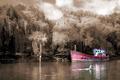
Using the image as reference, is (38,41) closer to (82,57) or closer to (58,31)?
(58,31)

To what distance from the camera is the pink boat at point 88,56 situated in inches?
3287

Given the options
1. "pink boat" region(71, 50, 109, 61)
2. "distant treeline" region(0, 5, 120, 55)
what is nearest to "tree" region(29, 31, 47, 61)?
"distant treeline" region(0, 5, 120, 55)

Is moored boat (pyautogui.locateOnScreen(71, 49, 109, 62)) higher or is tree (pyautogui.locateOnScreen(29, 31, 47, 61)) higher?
tree (pyautogui.locateOnScreen(29, 31, 47, 61))

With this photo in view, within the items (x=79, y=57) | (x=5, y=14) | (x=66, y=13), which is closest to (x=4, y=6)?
(x=5, y=14)

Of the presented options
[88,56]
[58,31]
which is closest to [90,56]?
[88,56]

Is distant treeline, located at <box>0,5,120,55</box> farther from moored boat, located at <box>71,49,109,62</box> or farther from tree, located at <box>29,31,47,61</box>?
moored boat, located at <box>71,49,109,62</box>

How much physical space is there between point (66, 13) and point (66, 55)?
15839 mm

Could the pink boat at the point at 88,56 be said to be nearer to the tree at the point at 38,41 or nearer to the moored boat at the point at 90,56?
the moored boat at the point at 90,56

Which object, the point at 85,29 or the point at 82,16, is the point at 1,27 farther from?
the point at 82,16

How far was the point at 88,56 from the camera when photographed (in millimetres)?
84625

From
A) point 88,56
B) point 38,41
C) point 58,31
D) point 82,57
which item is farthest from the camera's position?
point 58,31

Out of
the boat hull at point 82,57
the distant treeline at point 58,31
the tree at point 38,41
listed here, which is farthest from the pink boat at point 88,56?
the tree at point 38,41

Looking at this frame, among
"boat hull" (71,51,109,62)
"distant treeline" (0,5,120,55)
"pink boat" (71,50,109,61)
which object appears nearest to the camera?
"distant treeline" (0,5,120,55)

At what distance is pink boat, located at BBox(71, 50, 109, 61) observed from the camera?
8350 centimetres
